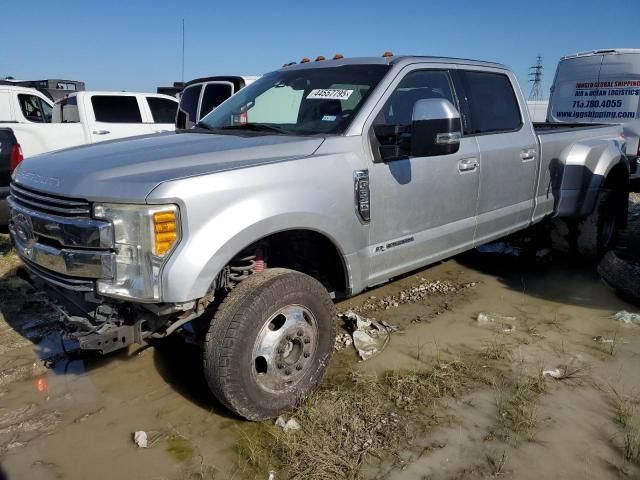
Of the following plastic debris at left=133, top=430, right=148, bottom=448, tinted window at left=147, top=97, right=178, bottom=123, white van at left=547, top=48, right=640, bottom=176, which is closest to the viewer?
plastic debris at left=133, top=430, right=148, bottom=448

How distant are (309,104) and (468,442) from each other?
2250 millimetres

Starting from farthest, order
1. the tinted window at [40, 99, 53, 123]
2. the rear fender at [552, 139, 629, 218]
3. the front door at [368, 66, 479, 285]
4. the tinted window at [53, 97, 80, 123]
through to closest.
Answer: the tinted window at [40, 99, 53, 123]
the tinted window at [53, 97, 80, 123]
the rear fender at [552, 139, 629, 218]
the front door at [368, 66, 479, 285]

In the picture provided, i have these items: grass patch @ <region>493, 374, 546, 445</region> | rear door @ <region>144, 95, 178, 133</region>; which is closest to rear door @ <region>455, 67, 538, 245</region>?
grass patch @ <region>493, 374, 546, 445</region>

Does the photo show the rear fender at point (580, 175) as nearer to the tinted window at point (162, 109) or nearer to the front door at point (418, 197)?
the front door at point (418, 197)

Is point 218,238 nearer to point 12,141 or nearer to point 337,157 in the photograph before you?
point 337,157

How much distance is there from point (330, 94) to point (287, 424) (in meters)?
2.06

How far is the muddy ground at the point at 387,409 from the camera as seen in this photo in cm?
248

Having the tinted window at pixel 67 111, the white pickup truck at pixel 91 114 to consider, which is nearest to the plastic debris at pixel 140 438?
the white pickup truck at pixel 91 114

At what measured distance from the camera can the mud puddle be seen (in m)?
2.49

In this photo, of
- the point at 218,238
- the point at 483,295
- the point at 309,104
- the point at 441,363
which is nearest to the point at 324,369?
the point at 441,363

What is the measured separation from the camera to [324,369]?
3.03m

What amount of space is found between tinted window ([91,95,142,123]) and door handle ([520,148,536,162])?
737 centimetres

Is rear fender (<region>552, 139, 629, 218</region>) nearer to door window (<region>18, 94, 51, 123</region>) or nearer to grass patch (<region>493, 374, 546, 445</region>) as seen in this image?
grass patch (<region>493, 374, 546, 445</region>)

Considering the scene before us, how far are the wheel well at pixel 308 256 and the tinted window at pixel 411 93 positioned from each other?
849mm
